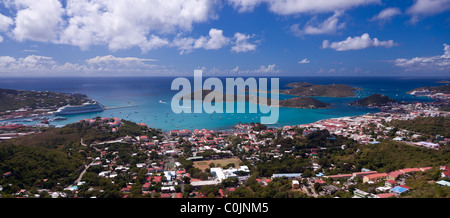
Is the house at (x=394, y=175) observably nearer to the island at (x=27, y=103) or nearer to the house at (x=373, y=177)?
the house at (x=373, y=177)

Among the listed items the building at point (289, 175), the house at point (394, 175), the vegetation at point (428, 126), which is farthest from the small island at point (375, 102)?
the building at point (289, 175)

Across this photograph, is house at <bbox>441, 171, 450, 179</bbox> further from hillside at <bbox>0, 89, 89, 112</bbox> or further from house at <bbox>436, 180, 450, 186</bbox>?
hillside at <bbox>0, 89, 89, 112</bbox>

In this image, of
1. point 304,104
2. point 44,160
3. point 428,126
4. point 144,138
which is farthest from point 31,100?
point 428,126

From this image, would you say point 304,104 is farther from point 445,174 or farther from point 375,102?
point 445,174

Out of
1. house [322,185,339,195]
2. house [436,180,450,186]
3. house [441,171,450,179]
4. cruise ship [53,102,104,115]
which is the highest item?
cruise ship [53,102,104,115]

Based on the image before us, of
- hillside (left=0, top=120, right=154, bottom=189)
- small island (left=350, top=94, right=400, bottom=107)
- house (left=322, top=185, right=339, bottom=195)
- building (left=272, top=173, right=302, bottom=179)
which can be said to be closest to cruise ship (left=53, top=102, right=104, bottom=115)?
hillside (left=0, top=120, right=154, bottom=189)

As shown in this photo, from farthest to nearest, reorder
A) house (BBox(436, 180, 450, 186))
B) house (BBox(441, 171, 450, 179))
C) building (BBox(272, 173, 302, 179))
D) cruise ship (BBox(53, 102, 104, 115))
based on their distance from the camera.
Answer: cruise ship (BBox(53, 102, 104, 115))
building (BBox(272, 173, 302, 179))
house (BBox(441, 171, 450, 179))
house (BBox(436, 180, 450, 186))

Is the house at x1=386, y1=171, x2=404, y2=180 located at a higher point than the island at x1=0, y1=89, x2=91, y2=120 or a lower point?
lower

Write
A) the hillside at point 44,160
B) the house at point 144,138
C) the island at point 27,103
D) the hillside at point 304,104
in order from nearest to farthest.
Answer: the hillside at point 44,160 < the house at point 144,138 < the island at point 27,103 < the hillside at point 304,104
